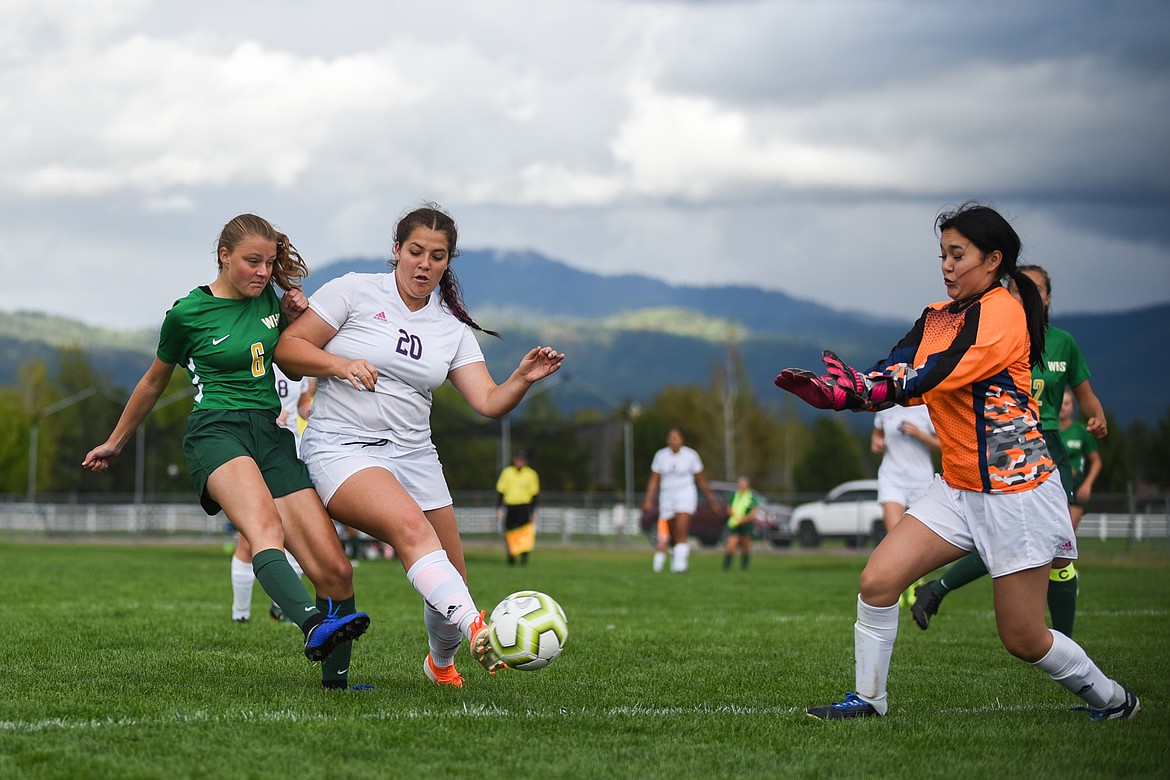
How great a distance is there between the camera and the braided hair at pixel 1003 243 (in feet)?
17.6

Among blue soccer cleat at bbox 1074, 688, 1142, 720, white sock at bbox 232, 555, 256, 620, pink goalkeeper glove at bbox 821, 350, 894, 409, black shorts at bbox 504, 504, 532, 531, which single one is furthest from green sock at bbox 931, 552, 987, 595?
black shorts at bbox 504, 504, 532, 531

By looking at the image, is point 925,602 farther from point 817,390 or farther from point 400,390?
point 400,390

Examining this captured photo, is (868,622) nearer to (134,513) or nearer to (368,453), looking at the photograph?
(368,453)

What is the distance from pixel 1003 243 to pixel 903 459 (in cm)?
740

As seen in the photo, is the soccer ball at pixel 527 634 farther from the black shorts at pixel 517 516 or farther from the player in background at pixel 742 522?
the black shorts at pixel 517 516

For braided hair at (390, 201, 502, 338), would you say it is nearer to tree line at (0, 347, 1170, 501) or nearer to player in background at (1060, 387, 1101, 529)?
player in background at (1060, 387, 1101, 529)

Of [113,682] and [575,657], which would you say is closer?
[113,682]

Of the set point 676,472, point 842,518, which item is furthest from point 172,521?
point 676,472

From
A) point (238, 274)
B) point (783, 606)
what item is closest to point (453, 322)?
point (238, 274)

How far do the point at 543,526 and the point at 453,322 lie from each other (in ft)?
118

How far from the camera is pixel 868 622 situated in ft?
18.1

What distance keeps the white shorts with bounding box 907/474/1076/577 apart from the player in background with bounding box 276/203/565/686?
1837mm

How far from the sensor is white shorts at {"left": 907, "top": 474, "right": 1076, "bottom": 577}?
206 inches

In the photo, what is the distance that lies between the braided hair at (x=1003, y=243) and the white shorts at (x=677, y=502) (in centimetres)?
1488
